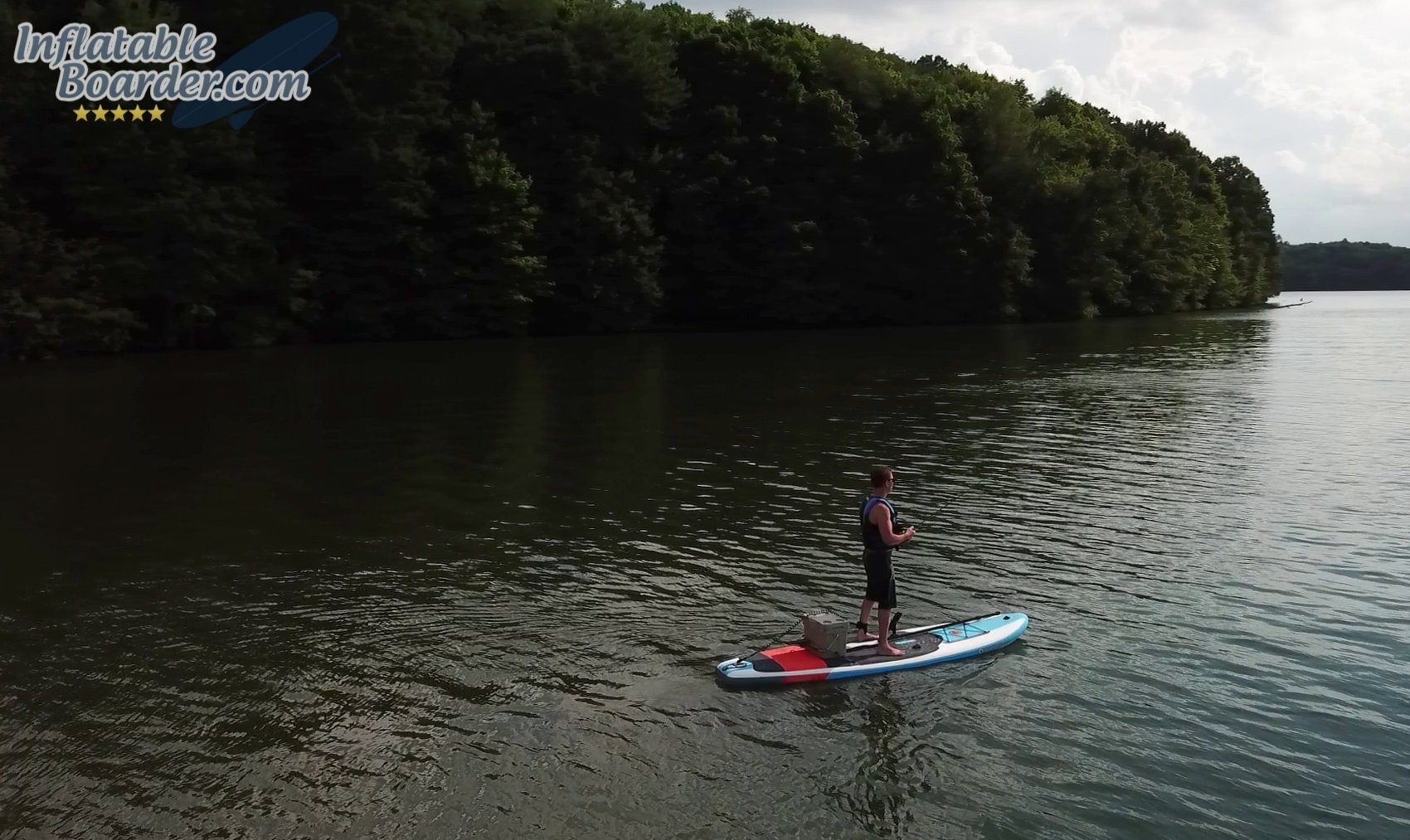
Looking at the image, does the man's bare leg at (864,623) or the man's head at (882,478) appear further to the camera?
the man's bare leg at (864,623)

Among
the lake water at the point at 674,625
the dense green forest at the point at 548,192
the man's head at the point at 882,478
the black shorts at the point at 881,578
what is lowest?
the lake water at the point at 674,625

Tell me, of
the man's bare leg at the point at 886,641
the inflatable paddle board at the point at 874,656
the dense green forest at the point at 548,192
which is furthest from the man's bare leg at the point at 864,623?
the dense green forest at the point at 548,192

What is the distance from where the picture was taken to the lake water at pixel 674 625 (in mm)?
10109

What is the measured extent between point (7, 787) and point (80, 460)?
1746 cm

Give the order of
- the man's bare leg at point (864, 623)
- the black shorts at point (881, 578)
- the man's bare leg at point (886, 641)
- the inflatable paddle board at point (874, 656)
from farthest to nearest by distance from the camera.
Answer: the man's bare leg at point (864, 623)
the black shorts at point (881, 578)
the man's bare leg at point (886, 641)
the inflatable paddle board at point (874, 656)

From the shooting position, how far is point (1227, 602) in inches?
609

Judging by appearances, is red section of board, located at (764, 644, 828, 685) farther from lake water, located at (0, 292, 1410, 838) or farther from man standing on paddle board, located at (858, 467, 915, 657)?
man standing on paddle board, located at (858, 467, 915, 657)

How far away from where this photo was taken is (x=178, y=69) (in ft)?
179

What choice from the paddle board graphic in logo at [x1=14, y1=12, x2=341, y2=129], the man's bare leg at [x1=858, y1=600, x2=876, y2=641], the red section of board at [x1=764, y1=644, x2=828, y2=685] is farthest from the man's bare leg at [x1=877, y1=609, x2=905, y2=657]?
the paddle board graphic in logo at [x1=14, y1=12, x2=341, y2=129]

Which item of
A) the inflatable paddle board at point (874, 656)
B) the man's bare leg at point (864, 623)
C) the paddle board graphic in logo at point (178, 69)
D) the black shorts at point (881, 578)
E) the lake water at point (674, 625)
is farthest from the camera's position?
the paddle board graphic in logo at point (178, 69)

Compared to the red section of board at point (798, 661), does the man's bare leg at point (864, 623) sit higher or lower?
higher

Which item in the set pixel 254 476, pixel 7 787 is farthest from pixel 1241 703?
pixel 254 476

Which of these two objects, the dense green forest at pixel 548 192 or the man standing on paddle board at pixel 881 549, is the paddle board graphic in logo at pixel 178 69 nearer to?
the dense green forest at pixel 548 192

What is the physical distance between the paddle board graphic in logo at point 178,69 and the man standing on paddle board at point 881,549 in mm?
51172
